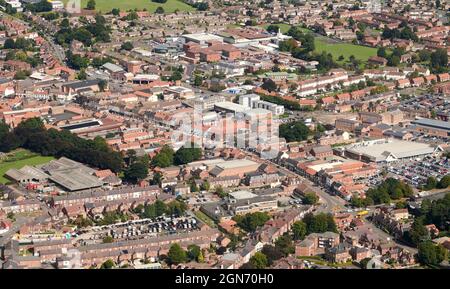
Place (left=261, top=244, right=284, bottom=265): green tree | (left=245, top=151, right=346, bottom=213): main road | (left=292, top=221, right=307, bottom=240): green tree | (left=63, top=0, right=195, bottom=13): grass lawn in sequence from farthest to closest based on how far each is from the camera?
(left=63, top=0, right=195, bottom=13): grass lawn
(left=245, top=151, right=346, bottom=213): main road
(left=292, top=221, right=307, bottom=240): green tree
(left=261, top=244, right=284, bottom=265): green tree

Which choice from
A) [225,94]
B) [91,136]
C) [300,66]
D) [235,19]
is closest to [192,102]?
[225,94]

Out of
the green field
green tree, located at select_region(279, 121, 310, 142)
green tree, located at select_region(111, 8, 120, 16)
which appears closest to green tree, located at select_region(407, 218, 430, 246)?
green tree, located at select_region(279, 121, 310, 142)

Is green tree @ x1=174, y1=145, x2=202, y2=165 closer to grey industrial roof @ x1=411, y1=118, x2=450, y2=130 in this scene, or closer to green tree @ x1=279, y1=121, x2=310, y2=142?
green tree @ x1=279, y1=121, x2=310, y2=142

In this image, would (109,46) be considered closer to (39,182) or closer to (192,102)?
(192,102)

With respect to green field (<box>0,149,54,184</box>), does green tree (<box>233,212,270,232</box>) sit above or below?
above

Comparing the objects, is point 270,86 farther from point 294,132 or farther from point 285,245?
point 285,245

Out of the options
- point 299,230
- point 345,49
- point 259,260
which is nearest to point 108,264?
point 259,260

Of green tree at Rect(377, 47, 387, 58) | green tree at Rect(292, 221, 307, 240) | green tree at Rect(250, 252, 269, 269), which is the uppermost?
green tree at Rect(250, 252, 269, 269)
